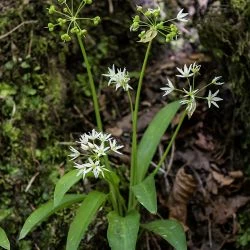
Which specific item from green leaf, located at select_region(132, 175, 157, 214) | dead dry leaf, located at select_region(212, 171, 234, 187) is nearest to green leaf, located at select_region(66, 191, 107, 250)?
green leaf, located at select_region(132, 175, 157, 214)

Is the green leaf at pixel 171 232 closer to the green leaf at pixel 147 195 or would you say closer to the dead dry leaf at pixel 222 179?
the green leaf at pixel 147 195

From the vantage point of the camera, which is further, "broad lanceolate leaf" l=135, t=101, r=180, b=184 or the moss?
the moss

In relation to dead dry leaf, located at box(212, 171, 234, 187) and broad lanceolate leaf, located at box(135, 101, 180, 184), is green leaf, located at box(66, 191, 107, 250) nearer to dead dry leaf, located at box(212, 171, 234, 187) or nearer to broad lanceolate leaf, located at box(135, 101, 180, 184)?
broad lanceolate leaf, located at box(135, 101, 180, 184)

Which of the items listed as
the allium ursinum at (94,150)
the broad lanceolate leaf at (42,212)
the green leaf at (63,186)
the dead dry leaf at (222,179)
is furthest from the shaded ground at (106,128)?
the allium ursinum at (94,150)

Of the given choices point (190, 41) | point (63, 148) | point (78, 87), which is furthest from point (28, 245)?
point (190, 41)

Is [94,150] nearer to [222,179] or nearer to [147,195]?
[147,195]
